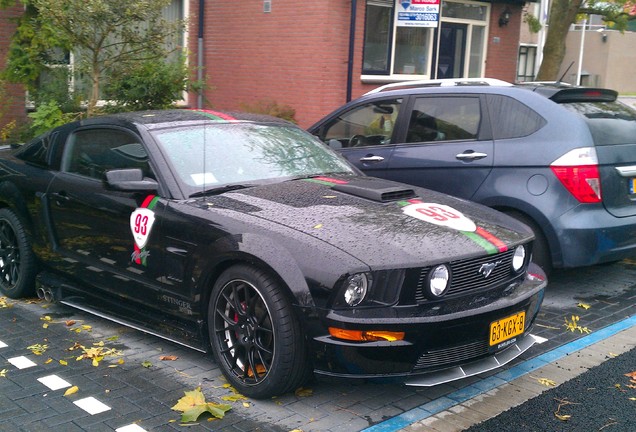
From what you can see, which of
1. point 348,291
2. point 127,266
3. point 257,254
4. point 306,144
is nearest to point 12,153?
point 127,266

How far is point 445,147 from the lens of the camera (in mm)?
6828

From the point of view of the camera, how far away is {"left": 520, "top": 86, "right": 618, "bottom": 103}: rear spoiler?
649 cm

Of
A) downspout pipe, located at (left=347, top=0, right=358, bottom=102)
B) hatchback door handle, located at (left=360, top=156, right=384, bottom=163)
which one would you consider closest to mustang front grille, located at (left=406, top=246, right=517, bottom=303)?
hatchback door handle, located at (left=360, top=156, right=384, bottom=163)

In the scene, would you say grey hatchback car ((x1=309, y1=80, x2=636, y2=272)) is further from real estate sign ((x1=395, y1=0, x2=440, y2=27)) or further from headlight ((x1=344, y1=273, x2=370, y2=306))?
real estate sign ((x1=395, y1=0, x2=440, y2=27))

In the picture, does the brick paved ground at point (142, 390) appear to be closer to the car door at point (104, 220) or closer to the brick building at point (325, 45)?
the car door at point (104, 220)

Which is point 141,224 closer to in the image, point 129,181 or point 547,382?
point 129,181

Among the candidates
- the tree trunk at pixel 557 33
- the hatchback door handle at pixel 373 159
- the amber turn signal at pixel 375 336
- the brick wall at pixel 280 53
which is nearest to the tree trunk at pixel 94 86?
the brick wall at pixel 280 53

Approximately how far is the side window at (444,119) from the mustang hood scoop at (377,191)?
1866 millimetres

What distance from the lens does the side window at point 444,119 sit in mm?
6770

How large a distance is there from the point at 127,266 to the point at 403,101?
333 centimetres

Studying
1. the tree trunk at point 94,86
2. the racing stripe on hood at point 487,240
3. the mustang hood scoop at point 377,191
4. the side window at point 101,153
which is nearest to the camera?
the racing stripe on hood at point 487,240

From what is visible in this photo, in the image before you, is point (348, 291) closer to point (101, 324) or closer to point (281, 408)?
point (281, 408)

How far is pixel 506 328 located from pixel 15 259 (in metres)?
3.98

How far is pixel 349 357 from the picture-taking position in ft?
12.8
